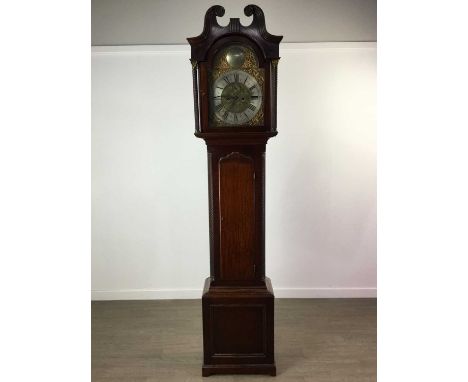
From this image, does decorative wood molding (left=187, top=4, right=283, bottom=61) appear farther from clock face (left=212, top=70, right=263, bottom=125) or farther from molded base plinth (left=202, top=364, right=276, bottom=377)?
Answer: molded base plinth (left=202, top=364, right=276, bottom=377)

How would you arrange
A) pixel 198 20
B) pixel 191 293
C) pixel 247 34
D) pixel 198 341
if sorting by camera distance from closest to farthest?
pixel 247 34 → pixel 198 341 → pixel 198 20 → pixel 191 293

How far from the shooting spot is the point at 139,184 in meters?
5.08

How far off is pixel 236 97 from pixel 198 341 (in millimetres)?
1787

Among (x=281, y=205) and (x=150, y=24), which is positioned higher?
(x=150, y=24)

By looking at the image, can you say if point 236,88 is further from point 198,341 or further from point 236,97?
point 198,341

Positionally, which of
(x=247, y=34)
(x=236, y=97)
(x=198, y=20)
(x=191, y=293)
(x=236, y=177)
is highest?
(x=198, y=20)

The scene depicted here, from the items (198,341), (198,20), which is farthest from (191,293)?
(198,20)

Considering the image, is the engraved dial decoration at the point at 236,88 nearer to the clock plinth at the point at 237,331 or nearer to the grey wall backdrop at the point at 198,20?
the clock plinth at the point at 237,331

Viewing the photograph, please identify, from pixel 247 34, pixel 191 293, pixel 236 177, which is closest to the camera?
pixel 247 34

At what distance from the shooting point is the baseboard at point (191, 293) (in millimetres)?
5176

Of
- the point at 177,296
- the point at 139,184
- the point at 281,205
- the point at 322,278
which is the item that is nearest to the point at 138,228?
the point at 139,184

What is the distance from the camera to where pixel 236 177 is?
3.38 meters

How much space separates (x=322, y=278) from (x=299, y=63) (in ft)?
6.33
